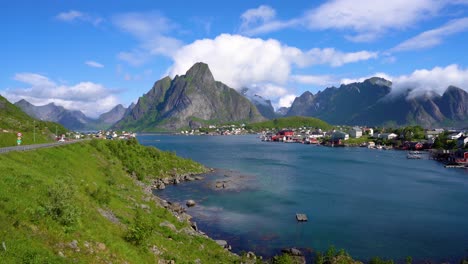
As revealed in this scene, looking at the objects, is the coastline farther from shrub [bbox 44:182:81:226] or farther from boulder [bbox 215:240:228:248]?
shrub [bbox 44:182:81:226]

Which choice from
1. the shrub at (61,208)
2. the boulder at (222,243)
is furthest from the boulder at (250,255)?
the shrub at (61,208)

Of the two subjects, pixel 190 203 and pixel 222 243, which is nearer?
pixel 222 243

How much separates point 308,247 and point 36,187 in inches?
1180

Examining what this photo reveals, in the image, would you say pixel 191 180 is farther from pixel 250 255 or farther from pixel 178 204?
pixel 250 255

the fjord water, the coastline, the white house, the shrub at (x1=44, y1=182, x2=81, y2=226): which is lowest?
the fjord water

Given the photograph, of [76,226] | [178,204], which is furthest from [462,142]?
[76,226]

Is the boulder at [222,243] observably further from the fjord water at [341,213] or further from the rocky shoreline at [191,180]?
the fjord water at [341,213]

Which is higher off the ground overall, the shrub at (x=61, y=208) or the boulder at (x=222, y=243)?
the shrub at (x=61, y=208)

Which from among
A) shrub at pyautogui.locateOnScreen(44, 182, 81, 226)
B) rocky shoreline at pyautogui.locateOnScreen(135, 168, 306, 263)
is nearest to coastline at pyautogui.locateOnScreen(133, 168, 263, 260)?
rocky shoreline at pyautogui.locateOnScreen(135, 168, 306, 263)

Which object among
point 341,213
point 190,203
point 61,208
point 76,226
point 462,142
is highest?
point 61,208

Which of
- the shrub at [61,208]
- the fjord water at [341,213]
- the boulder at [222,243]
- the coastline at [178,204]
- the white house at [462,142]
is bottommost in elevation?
the fjord water at [341,213]

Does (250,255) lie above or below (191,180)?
below

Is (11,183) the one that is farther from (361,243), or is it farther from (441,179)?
(441,179)

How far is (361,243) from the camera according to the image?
138ft
